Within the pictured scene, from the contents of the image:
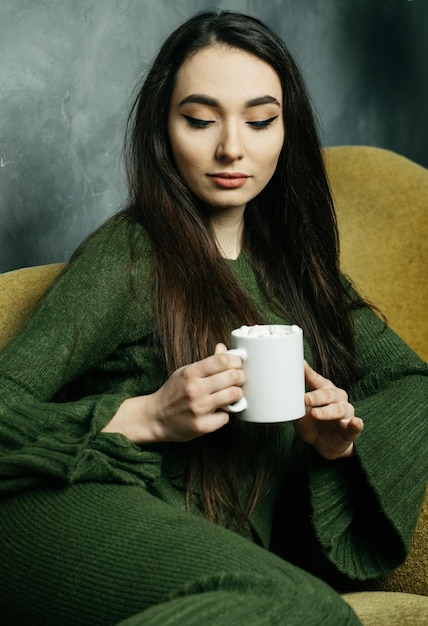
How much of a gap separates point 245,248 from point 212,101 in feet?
0.86

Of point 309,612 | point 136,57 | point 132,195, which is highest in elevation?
point 136,57

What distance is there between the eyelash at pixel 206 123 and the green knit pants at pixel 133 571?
0.51 m

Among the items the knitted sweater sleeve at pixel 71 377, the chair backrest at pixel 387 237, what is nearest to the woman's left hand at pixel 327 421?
the knitted sweater sleeve at pixel 71 377

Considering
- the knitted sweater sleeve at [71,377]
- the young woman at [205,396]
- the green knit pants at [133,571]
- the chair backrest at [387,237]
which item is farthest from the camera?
the chair backrest at [387,237]

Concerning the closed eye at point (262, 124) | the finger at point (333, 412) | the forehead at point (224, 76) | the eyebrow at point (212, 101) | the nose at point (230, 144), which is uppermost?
the forehead at point (224, 76)

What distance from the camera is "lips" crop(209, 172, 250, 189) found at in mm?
1411

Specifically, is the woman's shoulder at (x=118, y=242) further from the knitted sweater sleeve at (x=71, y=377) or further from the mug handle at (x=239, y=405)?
the mug handle at (x=239, y=405)

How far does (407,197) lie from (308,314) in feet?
1.62

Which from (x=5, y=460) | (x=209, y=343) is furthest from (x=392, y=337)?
(x=5, y=460)

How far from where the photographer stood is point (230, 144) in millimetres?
1376

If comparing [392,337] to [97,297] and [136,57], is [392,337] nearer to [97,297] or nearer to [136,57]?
[97,297]

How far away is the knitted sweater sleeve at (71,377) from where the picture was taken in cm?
119

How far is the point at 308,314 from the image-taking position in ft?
5.07

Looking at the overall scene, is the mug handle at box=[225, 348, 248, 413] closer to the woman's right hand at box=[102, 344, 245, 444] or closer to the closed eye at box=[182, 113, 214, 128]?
the woman's right hand at box=[102, 344, 245, 444]
